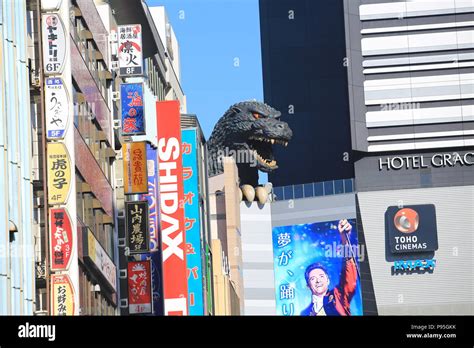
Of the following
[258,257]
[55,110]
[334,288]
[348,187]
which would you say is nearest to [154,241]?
[55,110]

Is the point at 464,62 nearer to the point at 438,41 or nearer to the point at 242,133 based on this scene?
the point at 438,41

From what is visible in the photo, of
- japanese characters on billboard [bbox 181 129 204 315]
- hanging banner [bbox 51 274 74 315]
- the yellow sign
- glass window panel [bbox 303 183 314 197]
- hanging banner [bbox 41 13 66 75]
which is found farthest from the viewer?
glass window panel [bbox 303 183 314 197]

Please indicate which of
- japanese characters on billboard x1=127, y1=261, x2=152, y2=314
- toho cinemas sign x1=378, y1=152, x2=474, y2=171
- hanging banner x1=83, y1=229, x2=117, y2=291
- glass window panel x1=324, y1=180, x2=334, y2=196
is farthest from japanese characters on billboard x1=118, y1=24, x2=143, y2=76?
toho cinemas sign x1=378, y1=152, x2=474, y2=171

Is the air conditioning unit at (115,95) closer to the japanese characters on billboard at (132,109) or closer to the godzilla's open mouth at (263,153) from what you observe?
the japanese characters on billboard at (132,109)

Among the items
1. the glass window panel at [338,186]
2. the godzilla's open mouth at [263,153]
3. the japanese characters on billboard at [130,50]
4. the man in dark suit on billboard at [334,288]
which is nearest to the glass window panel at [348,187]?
the glass window panel at [338,186]

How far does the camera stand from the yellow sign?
32906 millimetres

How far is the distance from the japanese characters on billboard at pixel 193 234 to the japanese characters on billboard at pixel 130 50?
7.89 meters

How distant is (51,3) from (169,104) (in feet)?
52.9

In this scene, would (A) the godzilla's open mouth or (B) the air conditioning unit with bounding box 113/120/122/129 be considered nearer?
(B) the air conditioning unit with bounding box 113/120/122/129

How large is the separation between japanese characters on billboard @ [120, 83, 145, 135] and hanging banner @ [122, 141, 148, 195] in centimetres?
58

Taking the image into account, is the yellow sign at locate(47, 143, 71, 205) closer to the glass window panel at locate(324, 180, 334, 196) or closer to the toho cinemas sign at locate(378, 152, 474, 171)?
the glass window panel at locate(324, 180, 334, 196)

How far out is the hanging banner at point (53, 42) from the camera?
33156 mm

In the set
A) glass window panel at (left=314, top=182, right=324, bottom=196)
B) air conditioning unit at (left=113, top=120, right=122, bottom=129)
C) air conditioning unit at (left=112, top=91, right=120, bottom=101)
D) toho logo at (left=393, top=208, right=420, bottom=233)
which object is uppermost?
glass window panel at (left=314, top=182, right=324, bottom=196)
